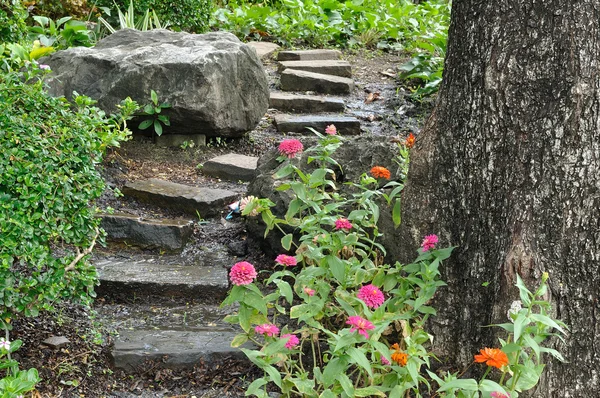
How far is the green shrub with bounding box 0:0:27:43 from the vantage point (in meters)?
5.57

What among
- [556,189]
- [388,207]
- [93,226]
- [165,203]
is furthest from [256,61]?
[556,189]

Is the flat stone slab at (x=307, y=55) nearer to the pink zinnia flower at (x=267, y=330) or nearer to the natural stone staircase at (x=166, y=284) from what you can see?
the natural stone staircase at (x=166, y=284)

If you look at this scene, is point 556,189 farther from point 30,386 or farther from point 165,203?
point 165,203

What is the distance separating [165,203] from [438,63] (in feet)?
12.7

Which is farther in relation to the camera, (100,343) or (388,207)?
(388,207)

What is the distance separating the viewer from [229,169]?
5492mm

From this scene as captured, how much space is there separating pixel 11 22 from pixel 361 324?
4267 millimetres

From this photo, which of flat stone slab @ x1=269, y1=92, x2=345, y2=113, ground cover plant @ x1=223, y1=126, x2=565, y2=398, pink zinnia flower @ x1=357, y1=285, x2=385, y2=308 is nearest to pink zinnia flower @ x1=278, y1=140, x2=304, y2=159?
ground cover plant @ x1=223, y1=126, x2=565, y2=398

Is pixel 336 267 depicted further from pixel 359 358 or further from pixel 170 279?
pixel 170 279

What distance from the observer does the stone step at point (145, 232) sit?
452cm

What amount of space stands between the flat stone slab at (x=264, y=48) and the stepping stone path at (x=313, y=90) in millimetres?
167

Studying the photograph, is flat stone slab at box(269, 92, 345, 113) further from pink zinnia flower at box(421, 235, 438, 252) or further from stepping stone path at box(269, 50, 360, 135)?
pink zinnia flower at box(421, 235, 438, 252)

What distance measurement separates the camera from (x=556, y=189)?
2.89m

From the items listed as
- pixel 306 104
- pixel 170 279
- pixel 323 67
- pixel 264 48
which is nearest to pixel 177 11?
pixel 264 48
